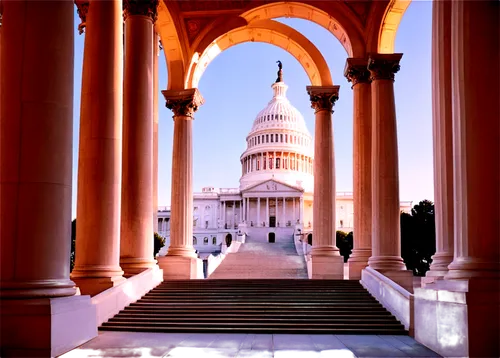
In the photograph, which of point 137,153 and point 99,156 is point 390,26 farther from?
point 99,156

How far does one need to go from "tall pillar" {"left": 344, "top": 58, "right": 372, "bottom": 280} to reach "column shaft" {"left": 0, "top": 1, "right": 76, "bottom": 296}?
33.6 m

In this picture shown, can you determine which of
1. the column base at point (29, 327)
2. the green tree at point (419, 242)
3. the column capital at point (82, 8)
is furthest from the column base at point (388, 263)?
the green tree at point (419, 242)

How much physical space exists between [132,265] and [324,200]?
81.3 ft

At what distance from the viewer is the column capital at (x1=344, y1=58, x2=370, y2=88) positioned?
169 feet

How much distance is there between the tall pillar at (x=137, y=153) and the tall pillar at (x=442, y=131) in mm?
19091

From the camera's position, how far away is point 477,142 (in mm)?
21062

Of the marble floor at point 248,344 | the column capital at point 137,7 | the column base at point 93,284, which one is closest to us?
the marble floor at point 248,344

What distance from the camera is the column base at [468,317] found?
1948cm

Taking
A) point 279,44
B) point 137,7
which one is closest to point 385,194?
point 137,7

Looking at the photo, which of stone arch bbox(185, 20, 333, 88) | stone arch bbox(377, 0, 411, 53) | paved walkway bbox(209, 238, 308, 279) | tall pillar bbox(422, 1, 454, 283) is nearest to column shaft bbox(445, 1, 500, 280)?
tall pillar bbox(422, 1, 454, 283)

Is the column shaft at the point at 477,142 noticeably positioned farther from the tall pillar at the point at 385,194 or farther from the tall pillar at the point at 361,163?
the tall pillar at the point at 361,163

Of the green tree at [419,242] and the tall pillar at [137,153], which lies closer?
the tall pillar at [137,153]

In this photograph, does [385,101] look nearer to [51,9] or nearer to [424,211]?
[51,9]

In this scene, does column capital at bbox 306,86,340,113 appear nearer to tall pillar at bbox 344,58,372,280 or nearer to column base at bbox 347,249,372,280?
tall pillar at bbox 344,58,372,280
